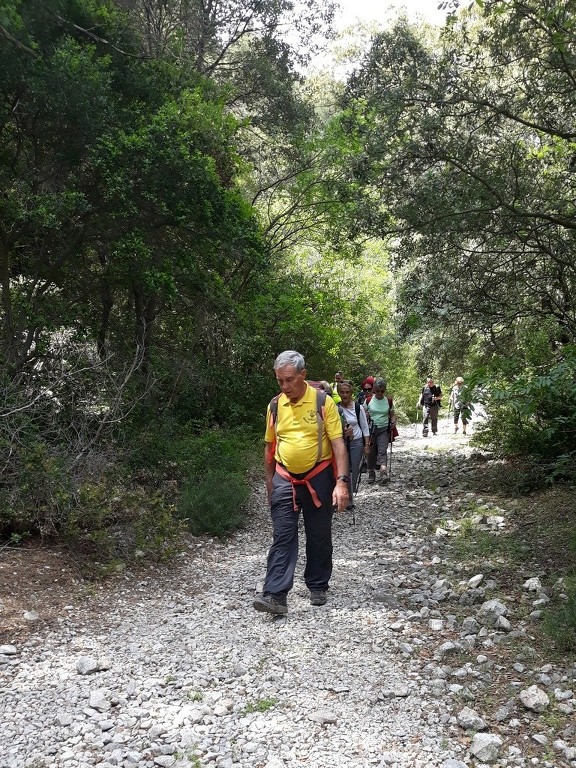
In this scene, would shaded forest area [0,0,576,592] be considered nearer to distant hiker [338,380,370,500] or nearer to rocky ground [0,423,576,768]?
rocky ground [0,423,576,768]

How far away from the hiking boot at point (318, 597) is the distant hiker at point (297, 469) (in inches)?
13.8

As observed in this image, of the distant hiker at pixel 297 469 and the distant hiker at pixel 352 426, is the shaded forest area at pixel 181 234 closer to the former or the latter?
the distant hiker at pixel 352 426

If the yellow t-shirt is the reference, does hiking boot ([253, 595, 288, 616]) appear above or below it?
below

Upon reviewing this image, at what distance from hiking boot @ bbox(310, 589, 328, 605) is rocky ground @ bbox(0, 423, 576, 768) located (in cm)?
8

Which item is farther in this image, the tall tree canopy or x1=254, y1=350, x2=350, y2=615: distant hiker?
the tall tree canopy

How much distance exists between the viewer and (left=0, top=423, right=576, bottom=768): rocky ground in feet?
11.7

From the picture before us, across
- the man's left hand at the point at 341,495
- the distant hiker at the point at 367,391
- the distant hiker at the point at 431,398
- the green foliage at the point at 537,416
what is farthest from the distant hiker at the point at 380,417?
the distant hiker at the point at 431,398

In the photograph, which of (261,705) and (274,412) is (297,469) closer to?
(274,412)

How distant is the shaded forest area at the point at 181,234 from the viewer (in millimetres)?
7469

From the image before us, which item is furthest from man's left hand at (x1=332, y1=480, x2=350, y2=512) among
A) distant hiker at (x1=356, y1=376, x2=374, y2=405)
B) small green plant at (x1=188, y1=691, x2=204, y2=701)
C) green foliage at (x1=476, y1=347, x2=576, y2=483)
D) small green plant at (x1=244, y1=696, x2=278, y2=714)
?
distant hiker at (x1=356, y1=376, x2=374, y2=405)

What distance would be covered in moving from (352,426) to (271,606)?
173 inches

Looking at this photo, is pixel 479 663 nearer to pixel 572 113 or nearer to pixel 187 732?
pixel 187 732

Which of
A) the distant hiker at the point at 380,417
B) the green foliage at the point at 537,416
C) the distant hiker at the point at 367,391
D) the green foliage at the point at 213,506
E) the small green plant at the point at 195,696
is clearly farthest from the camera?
the distant hiker at the point at 367,391

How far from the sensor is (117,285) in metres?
11.3
